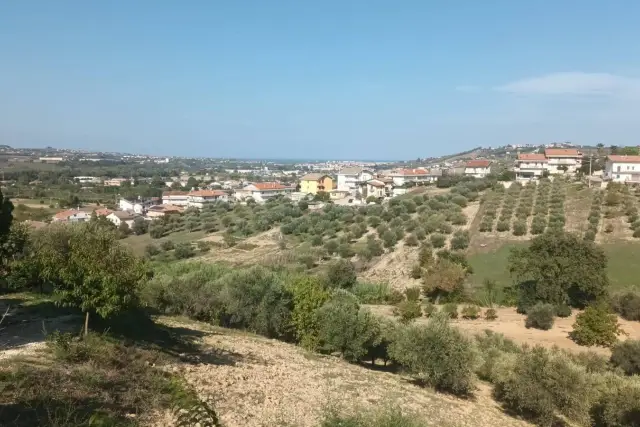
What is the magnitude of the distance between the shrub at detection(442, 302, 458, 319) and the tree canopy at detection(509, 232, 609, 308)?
4649 mm

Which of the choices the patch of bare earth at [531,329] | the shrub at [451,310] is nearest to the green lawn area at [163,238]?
the patch of bare earth at [531,329]

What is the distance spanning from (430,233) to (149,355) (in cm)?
4178

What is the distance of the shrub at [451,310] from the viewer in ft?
104

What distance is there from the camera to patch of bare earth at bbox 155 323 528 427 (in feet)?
45.0

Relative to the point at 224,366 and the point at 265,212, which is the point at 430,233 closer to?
the point at 265,212

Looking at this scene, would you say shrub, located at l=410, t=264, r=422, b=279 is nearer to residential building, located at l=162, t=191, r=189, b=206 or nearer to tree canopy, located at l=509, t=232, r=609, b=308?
tree canopy, located at l=509, t=232, r=609, b=308

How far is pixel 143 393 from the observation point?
12.2m

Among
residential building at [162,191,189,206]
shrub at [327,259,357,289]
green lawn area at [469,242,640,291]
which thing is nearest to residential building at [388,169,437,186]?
residential building at [162,191,189,206]

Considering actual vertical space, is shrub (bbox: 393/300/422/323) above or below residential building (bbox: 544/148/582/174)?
below

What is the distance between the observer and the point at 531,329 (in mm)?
29344

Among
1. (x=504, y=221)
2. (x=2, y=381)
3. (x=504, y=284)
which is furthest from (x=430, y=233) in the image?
(x=2, y=381)

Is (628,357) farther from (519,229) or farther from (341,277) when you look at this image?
(519,229)

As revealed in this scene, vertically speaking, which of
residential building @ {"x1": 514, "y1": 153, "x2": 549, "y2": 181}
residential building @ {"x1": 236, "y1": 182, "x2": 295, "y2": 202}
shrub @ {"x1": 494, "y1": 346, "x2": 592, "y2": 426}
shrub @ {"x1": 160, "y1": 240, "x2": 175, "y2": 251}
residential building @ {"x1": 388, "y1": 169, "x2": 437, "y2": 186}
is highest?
residential building @ {"x1": 514, "y1": 153, "x2": 549, "y2": 181}

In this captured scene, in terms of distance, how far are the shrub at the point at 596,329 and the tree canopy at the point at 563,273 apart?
5.61 metres
